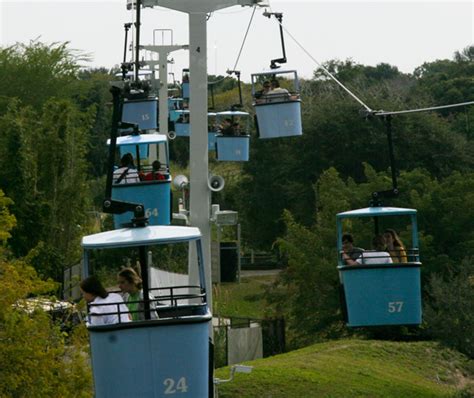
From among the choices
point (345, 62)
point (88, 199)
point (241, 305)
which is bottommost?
point (241, 305)

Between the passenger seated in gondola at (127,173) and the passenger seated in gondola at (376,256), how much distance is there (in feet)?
14.2

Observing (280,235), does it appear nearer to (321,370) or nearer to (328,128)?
(328,128)

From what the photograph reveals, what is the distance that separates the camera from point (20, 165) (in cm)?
4884

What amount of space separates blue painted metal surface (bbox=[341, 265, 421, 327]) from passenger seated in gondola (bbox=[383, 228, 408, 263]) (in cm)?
16

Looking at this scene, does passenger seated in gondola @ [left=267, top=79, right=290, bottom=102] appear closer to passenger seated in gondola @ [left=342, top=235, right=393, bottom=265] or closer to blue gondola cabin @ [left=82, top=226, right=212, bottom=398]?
passenger seated in gondola @ [left=342, top=235, right=393, bottom=265]

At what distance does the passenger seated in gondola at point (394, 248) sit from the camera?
24.6 metres

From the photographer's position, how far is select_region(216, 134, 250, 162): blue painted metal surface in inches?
1837

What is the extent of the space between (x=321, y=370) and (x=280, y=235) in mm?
32224

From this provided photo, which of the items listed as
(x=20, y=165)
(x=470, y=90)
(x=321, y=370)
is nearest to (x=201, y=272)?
(x=321, y=370)

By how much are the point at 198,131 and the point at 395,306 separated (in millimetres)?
3617

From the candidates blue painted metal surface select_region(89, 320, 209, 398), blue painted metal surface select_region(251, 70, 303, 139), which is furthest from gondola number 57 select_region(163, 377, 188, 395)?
blue painted metal surface select_region(251, 70, 303, 139)

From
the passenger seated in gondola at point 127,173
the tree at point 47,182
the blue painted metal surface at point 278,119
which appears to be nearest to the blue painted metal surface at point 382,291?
the passenger seated in gondola at point 127,173

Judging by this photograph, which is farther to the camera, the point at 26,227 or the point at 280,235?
the point at 280,235

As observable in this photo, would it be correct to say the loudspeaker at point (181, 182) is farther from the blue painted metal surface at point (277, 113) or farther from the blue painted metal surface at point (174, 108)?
the blue painted metal surface at point (174, 108)
